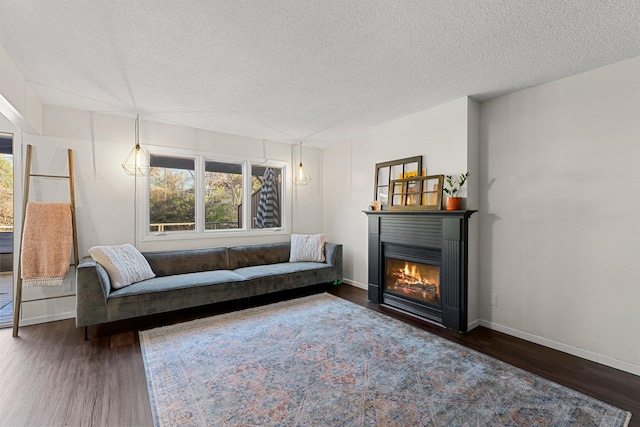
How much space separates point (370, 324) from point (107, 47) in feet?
11.4

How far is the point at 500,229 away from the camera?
3.14 m

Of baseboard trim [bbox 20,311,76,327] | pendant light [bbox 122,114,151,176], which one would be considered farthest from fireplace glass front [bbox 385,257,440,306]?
baseboard trim [bbox 20,311,76,327]

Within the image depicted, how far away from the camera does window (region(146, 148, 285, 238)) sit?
13.6ft

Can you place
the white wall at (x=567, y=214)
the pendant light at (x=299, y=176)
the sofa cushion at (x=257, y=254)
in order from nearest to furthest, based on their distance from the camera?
1. the white wall at (x=567, y=214)
2. the sofa cushion at (x=257, y=254)
3. the pendant light at (x=299, y=176)

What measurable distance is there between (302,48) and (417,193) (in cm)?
220

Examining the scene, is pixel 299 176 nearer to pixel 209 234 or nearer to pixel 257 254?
pixel 257 254

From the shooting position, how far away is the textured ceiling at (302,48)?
1.80m

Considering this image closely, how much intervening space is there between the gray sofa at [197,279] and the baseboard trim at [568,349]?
2.24 m

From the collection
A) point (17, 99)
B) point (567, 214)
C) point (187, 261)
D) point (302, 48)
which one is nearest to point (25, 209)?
point (17, 99)

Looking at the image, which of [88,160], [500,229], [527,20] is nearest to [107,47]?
[88,160]

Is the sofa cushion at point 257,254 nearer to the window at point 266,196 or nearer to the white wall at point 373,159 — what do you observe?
the window at point 266,196

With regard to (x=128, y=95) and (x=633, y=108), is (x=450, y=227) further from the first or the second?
(x=128, y=95)

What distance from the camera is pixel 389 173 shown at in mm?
4109

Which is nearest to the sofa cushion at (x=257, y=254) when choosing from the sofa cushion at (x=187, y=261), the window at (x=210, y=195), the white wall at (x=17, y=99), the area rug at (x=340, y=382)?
the sofa cushion at (x=187, y=261)
